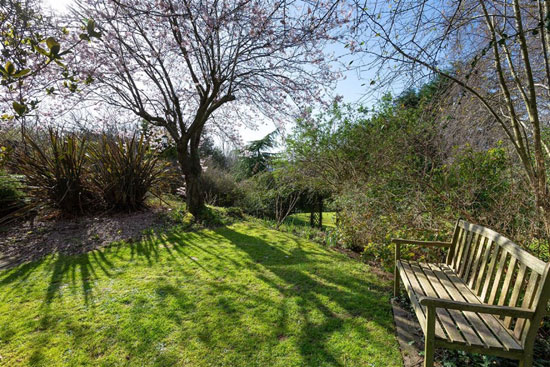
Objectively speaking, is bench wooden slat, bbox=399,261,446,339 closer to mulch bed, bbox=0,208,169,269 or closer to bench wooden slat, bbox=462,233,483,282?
→ bench wooden slat, bbox=462,233,483,282

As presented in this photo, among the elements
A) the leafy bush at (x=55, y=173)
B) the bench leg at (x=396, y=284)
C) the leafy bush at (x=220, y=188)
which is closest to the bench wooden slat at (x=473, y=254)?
the bench leg at (x=396, y=284)

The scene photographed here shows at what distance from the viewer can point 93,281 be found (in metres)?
3.24

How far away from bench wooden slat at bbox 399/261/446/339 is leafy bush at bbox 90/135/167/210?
5917mm

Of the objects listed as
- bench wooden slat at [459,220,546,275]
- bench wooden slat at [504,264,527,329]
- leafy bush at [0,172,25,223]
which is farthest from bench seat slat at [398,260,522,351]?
leafy bush at [0,172,25,223]

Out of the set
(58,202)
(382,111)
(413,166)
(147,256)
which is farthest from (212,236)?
(382,111)

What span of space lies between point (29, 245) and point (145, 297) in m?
3.15

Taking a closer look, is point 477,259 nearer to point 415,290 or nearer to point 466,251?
point 466,251

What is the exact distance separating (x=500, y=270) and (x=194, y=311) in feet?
8.75

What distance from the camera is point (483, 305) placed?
5.14 feet

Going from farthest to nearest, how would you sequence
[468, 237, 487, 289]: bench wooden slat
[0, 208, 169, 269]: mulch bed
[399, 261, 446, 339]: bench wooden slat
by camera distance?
[0, 208, 169, 269]: mulch bed < [468, 237, 487, 289]: bench wooden slat < [399, 261, 446, 339]: bench wooden slat

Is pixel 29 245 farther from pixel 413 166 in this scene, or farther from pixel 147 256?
pixel 413 166

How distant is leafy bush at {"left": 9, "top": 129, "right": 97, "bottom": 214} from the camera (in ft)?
17.3

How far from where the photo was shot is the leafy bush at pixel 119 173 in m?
5.99

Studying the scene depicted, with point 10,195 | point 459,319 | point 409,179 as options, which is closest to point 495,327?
point 459,319
